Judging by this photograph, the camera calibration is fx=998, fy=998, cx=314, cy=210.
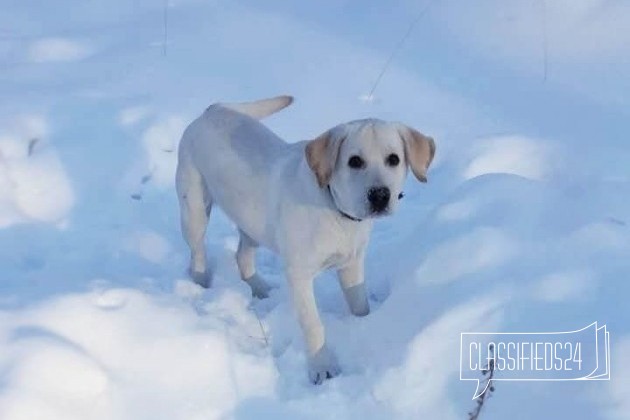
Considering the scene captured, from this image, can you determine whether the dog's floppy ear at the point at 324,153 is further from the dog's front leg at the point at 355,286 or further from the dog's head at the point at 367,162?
the dog's front leg at the point at 355,286

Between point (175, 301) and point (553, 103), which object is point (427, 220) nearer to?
point (175, 301)

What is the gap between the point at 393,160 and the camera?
299 cm

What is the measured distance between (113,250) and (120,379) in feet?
3.75

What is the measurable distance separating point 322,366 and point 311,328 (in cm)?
13

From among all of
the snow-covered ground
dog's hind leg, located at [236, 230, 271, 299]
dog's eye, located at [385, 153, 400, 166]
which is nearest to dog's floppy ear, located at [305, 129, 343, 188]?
dog's eye, located at [385, 153, 400, 166]

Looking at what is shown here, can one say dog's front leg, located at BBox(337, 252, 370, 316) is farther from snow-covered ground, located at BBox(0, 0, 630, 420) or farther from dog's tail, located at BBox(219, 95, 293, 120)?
dog's tail, located at BBox(219, 95, 293, 120)

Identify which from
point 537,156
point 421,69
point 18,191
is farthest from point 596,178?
point 18,191

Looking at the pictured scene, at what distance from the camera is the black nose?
114 inches

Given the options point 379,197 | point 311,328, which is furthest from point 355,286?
point 379,197

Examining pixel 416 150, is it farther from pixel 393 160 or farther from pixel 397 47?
pixel 397 47

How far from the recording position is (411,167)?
304cm

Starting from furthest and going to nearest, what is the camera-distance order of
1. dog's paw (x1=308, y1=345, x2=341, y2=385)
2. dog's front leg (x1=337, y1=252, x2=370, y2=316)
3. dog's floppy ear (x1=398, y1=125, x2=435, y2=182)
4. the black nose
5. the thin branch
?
the thin branch < dog's front leg (x1=337, y1=252, x2=370, y2=316) < dog's paw (x1=308, y1=345, x2=341, y2=385) < dog's floppy ear (x1=398, y1=125, x2=435, y2=182) < the black nose

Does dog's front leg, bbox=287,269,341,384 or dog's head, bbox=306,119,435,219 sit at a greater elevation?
dog's head, bbox=306,119,435,219

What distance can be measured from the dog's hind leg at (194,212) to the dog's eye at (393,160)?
102 cm
